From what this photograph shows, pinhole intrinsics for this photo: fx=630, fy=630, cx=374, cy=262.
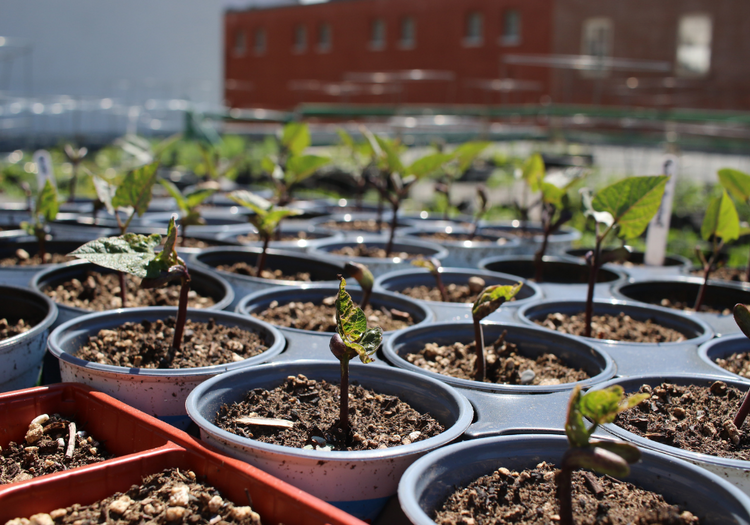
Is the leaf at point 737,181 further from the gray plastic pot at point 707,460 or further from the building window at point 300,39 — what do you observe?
the building window at point 300,39

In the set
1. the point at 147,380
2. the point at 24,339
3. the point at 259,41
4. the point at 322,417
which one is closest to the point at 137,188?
the point at 24,339

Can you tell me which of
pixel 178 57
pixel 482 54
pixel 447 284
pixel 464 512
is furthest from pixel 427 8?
pixel 464 512

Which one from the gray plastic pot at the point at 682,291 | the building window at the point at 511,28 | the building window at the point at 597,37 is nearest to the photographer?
the gray plastic pot at the point at 682,291

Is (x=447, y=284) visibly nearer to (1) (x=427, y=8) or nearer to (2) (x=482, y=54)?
(2) (x=482, y=54)

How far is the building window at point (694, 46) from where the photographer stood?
2023cm

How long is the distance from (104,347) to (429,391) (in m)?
0.81

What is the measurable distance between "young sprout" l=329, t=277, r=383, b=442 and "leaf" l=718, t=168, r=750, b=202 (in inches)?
62.5

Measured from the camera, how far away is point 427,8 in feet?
78.2

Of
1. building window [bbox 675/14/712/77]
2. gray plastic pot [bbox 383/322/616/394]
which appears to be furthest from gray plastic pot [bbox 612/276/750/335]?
building window [bbox 675/14/712/77]

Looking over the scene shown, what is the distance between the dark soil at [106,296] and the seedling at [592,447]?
55.0 inches

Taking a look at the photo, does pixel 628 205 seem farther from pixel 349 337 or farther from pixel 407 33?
pixel 407 33

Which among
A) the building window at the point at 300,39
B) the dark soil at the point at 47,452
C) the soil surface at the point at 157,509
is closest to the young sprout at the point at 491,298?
the soil surface at the point at 157,509

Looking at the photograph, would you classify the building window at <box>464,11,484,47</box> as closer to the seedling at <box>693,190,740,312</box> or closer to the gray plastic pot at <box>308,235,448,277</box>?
the gray plastic pot at <box>308,235,448,277</box>

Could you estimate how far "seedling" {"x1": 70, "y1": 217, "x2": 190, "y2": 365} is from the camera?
1.31 m
